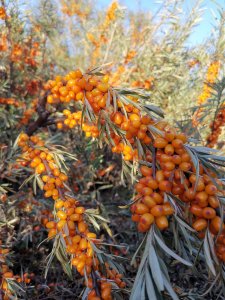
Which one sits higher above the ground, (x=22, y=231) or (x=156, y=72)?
(x=156, y=72)

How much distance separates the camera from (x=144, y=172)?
0.77m

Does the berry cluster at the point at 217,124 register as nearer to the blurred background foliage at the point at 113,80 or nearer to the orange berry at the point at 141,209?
the blurred background foliage at the point at 113,80

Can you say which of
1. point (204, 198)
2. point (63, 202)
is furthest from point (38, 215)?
point (204, 198)

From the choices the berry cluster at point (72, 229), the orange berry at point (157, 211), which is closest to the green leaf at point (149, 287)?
the orange berry at point (157, 211)

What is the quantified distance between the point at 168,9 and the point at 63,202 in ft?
7.74

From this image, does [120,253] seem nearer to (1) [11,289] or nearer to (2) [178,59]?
(1) [11,289]

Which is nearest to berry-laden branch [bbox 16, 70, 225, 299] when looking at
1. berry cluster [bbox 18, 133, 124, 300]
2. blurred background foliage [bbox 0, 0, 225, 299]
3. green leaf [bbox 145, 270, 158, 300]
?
berry cluster [bbox 18, 133, 124, 300]

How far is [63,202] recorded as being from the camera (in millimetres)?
1145

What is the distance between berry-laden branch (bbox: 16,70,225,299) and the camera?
0.71 metres

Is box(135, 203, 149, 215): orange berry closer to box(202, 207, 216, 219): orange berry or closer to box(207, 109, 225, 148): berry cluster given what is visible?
box(202, 207, 216, 219): orange berry

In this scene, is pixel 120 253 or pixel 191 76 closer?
pixel 120 253

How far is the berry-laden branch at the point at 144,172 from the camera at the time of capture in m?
0.71

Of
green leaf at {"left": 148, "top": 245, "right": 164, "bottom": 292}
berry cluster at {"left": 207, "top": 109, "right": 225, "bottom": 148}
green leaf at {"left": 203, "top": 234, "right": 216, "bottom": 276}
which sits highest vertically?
berry cluster at {"left": 207, "top": 109, "right": 225, "bottom": 148}

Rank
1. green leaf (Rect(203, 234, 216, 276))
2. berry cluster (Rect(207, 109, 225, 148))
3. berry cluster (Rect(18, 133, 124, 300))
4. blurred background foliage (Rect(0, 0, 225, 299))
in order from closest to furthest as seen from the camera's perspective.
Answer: green leaf (Rect(203, 234, 216, 276)) < berry cluster (Rect(18, 133, 124, 300)) < berry cluster (Rect(207, 109, 225, 148)) < blurred background foliage (Rect(0, 0, 225, 299))
